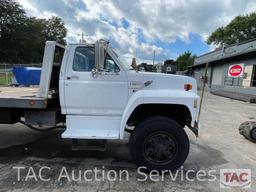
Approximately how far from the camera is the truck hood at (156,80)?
3.58 m

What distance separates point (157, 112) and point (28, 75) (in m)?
3.03

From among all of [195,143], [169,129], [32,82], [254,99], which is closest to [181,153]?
[169,129]

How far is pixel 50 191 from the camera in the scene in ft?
9.86

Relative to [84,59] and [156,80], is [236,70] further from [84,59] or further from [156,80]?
[84,59]

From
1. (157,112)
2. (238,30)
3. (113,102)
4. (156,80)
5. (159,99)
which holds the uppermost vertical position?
(238,30)

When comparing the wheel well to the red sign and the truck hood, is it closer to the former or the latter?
the truck hood

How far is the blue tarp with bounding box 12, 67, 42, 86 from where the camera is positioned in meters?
4.71

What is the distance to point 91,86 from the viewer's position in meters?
3.54

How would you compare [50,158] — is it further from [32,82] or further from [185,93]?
[185,93]

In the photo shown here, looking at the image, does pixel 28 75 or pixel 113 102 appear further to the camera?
pixel 28 75

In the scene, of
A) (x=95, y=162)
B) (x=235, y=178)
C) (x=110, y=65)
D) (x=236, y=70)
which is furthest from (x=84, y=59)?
(x=236, y=70)

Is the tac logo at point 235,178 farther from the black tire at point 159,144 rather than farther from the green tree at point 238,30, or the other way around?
the green tree at point 238,30

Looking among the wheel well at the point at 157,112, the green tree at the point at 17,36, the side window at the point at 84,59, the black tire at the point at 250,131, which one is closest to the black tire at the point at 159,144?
the wheel well at the point at 157,112

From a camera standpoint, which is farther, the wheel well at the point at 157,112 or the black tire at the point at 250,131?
the black tire at the point at 250,131
